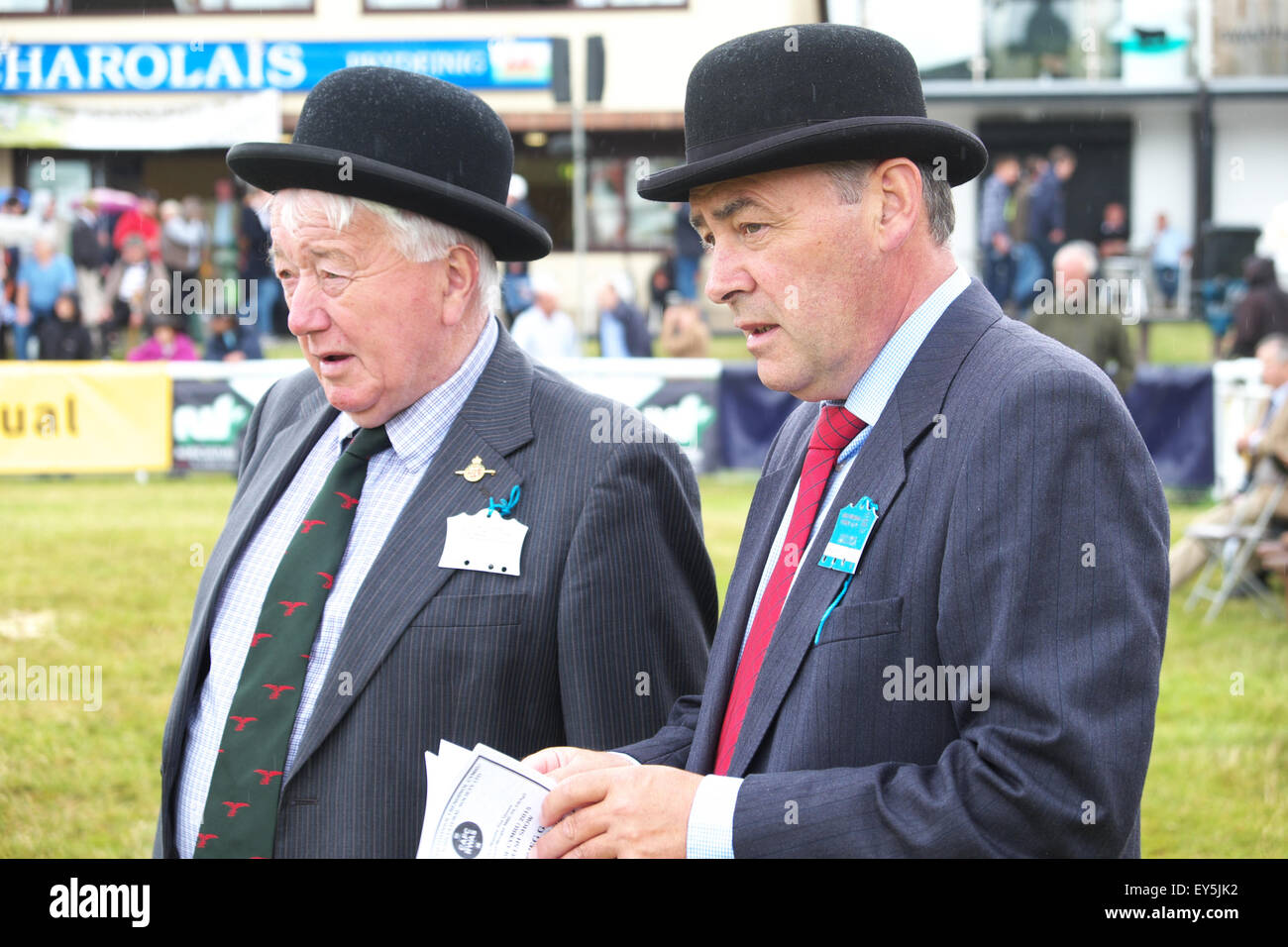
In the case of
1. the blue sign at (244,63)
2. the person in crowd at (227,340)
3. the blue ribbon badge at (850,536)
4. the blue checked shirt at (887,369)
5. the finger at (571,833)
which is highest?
the blue sign at (244,63)

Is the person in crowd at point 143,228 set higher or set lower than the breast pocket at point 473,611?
higher

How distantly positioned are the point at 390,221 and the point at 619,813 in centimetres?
129

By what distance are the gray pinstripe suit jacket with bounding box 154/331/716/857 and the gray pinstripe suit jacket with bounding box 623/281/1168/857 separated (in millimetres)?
585

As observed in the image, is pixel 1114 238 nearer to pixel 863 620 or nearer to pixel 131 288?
pixel 131 288

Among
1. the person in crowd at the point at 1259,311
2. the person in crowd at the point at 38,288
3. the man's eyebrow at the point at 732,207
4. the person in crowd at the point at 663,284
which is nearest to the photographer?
the man's eyebrow at the point at 732,207

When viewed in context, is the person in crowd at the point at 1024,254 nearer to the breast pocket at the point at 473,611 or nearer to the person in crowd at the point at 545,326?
the person in crowd at the point at 545,326

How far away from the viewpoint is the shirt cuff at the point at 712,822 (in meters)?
1.82

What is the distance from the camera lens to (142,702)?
623 cm

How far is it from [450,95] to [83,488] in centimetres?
1046

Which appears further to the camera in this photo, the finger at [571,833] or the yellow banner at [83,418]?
the yellow banner at [83,418]

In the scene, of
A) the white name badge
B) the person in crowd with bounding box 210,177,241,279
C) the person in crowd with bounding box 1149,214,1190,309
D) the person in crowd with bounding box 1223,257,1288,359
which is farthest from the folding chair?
the person in crowd with bounding box 210,177,241,279

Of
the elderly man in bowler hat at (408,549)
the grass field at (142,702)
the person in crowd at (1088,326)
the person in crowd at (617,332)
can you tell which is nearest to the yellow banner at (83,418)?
the grass field at (142,702)

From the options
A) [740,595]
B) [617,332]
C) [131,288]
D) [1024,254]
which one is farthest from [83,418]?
[1024,254]
